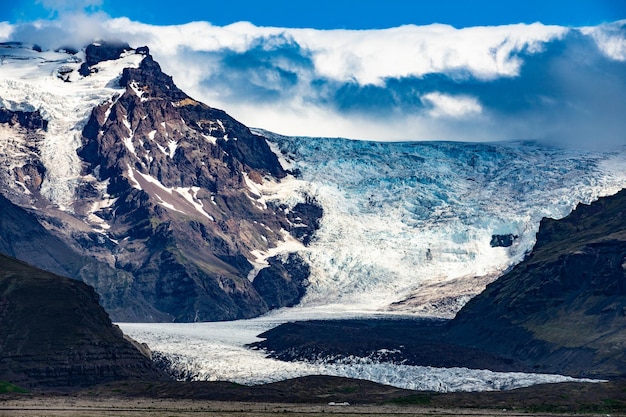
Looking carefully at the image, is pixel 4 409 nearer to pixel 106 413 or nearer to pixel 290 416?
pixel 106 413

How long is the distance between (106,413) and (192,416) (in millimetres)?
12369

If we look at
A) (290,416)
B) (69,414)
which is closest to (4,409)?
(69,414)

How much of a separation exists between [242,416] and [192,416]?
23.9 ft

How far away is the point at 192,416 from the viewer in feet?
650

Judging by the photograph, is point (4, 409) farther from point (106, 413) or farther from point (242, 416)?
point (242, 416)

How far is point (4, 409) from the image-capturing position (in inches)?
7746

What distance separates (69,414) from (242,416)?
25.0 meters

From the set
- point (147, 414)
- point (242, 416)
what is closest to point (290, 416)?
point (242, 416)

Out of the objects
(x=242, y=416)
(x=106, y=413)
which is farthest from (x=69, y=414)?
(x=242, y=416)

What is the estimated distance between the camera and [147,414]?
198625 mm

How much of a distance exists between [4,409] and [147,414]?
20.4 meters

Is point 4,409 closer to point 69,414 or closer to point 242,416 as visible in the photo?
point 69,414

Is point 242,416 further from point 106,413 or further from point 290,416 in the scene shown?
point 106,413

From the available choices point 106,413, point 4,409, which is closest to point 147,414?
point 106,413
